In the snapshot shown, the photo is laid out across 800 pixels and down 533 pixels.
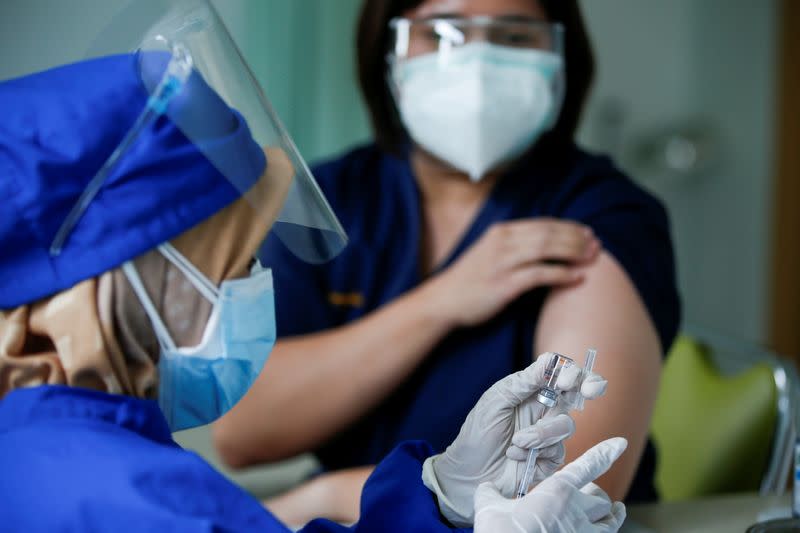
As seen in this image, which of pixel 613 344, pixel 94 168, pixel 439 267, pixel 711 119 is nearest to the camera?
pixel 94 168

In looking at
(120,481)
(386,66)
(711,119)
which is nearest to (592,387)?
(120,481)

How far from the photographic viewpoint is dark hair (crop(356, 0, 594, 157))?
3.96 ft

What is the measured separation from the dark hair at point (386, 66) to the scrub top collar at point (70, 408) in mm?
765

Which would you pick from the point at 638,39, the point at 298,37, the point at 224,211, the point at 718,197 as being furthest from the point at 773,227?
the point at 224,211

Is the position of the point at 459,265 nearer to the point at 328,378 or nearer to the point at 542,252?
the point at 542,252

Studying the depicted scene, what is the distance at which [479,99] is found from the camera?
42.4 inches

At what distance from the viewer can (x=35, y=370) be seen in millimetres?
661

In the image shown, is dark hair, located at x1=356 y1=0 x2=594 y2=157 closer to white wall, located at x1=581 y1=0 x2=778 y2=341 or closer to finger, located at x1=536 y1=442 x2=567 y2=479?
finger, located at x1=536 y1=442 x2=567 y2=479

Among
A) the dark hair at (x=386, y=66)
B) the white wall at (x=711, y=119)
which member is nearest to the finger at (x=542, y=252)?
the dark hair at (x=386, y=66)

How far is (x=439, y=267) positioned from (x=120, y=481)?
70cm

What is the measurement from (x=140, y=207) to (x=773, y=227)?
125 inches

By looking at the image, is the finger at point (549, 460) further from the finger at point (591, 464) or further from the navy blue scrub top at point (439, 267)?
the navy blue scrub top at point (439, 267)

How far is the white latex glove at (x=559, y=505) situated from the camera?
53 centimetres

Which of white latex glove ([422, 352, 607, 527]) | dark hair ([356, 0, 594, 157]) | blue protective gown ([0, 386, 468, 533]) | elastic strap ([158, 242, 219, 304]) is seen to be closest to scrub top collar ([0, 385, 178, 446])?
blue protective gown ([0, 386, 468, 533])
